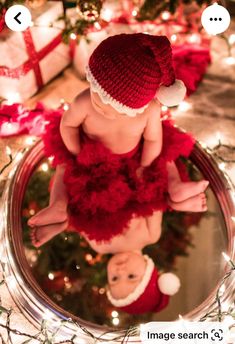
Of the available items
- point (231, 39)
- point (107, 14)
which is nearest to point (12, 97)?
point (107, 14)

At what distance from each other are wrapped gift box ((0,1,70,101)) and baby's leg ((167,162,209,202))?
1.69 feet

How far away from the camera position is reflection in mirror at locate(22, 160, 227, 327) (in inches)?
50.9

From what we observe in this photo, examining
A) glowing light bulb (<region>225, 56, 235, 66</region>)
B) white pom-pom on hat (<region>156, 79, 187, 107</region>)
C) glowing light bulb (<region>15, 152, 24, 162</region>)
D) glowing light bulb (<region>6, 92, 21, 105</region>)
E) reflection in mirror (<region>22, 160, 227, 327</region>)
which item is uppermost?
white pom-pom on hat (<region>156, 79, 187, 107</region>)

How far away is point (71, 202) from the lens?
3.81 ft

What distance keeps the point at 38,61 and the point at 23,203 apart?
1.43 feet

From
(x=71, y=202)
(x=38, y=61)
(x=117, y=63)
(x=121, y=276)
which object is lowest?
(x=121, y=276)

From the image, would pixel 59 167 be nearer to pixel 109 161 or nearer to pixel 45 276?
pixel 109 161

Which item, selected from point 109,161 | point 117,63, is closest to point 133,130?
point 109,161

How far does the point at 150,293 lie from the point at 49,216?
32 centimetres

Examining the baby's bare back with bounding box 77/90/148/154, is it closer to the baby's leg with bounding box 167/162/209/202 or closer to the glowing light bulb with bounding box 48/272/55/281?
the baby's leg with bounding box 167/162/209/202

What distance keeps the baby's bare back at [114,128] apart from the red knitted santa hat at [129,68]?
0.34 feet

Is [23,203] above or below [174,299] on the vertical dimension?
above

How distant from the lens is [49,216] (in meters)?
1.12

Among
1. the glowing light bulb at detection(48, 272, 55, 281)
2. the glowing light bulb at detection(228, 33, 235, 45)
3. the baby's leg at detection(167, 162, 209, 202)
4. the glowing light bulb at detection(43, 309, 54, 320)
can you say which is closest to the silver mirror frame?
the glowing light bulb at detection(43, 309, 54, 320)
